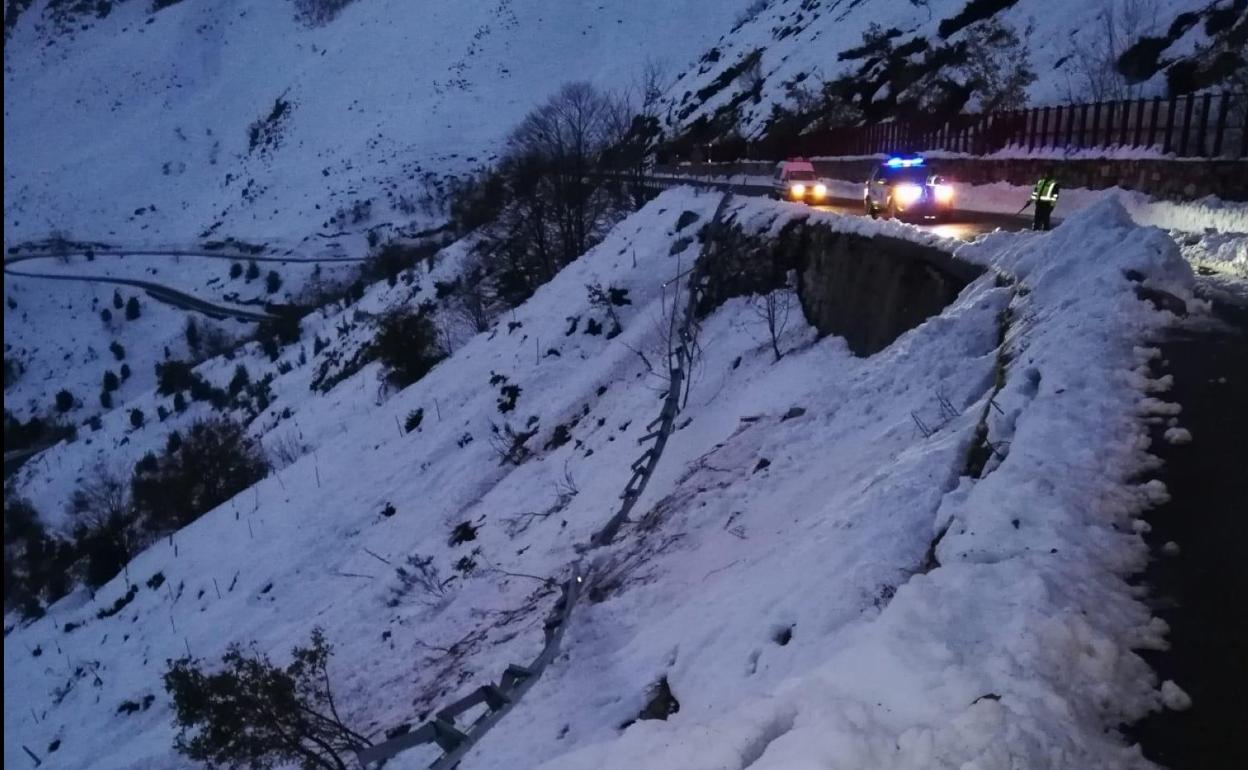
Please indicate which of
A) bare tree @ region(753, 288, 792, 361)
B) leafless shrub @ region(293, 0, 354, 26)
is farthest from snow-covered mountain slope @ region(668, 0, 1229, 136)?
leafless shrub @ region(293, 0, 354, 26)

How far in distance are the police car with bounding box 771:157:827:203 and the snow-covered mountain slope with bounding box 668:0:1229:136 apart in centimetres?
971

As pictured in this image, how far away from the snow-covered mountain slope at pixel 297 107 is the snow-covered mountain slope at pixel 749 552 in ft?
169

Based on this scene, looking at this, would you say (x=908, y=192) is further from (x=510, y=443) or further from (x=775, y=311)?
(x=510, y=443)

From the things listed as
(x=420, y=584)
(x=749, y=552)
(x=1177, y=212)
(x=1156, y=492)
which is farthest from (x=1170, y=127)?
(x=420, y=584)

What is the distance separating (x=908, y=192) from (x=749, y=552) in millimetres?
12472

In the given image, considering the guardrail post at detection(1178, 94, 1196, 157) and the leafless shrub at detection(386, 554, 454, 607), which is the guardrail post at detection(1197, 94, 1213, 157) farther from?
the leafless shrub at detection(386, 554, 454, 607)

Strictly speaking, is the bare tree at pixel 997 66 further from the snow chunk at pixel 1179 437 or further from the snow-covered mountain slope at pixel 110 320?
the snow-covered mountain slope at pixel 110 320

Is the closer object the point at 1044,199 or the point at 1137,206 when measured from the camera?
the point at 1044,199

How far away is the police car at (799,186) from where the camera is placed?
23.8 metres

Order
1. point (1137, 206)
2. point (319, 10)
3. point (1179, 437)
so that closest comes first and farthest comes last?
point (1179, 437)
point (1137, 206)
point (319, 10)

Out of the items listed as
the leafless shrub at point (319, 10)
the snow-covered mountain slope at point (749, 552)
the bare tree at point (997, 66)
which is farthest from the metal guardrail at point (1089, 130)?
the leafless shrub at point (319, 10)

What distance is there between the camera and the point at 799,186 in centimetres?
2394

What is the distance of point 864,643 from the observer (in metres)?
3.73

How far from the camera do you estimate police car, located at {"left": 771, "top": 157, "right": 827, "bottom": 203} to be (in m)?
23.8
